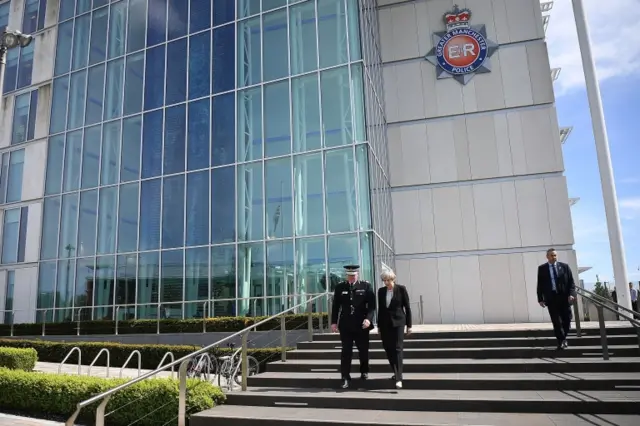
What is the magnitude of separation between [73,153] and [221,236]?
31.8ft

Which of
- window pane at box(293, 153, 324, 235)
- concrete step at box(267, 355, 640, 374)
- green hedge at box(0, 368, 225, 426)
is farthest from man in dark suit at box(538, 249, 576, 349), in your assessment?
window pane at box(293, 153, 324, 235)

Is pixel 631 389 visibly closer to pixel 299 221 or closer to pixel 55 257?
pixel 299 221

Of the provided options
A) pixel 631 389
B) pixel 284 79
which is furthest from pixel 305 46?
pixel 631 389

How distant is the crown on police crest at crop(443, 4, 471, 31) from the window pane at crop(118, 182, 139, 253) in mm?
14058

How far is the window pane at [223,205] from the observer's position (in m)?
17.4

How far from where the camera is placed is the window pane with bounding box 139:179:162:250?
62.4ft

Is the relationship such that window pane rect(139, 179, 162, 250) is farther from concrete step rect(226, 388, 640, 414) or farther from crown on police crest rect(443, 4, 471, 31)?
crown on police crest rect(443, 4, 471, 31)

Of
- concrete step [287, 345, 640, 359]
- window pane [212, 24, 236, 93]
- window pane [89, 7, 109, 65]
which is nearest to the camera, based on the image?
concrete step [287, 345, 640, 359]

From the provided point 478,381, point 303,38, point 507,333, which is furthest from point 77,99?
point 478,381

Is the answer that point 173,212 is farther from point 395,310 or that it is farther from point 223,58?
point 395,310

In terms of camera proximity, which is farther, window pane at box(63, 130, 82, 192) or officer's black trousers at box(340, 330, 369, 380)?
window pane at box(63, 130, 82, 192)

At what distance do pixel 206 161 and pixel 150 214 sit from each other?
3.23 metres

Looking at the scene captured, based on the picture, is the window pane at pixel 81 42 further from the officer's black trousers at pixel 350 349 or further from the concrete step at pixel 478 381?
the officer's black trousers at pixel 350 349

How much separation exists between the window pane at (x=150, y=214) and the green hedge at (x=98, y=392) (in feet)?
29.9
